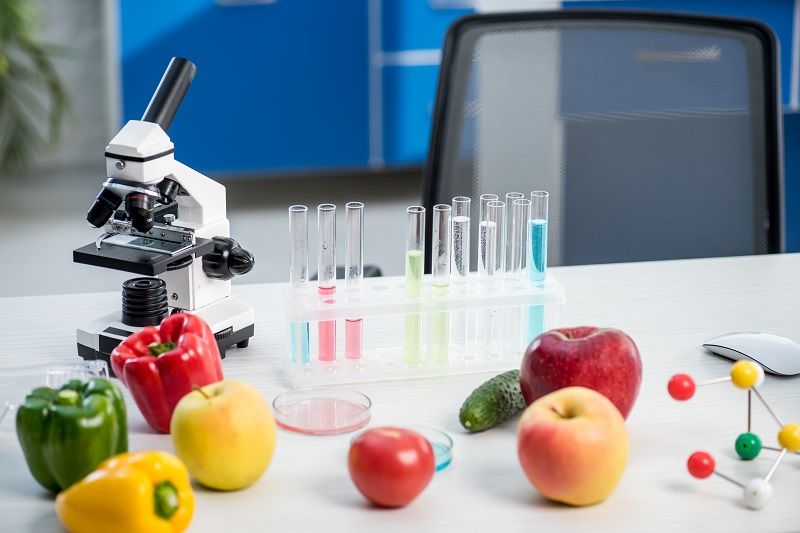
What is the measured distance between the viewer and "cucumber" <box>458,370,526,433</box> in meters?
1.24

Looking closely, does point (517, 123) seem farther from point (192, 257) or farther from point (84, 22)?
point (84, 22)

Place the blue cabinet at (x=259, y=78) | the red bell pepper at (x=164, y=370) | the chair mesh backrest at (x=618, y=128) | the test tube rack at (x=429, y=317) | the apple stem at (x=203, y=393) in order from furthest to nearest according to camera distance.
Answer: the blue cabinet at (x=259, y=78), the chair mesh backrest at (x=618, y=128), the test tube rack at (x=429, y=317), the red bell pepper at (x=164, y=370), the apple stem at (x=203, y=393)

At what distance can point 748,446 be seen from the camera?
45.8 inches

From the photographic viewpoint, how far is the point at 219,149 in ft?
13.7

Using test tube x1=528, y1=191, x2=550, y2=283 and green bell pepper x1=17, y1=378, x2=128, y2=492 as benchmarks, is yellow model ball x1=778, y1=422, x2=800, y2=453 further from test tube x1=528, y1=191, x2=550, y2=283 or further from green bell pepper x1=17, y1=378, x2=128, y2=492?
green bell pepper x1=17, y1=378, x2=128, y2=492

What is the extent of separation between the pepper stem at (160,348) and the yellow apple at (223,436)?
0.46ft

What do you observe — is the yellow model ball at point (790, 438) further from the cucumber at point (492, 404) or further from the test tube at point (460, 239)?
the test tube at point (460, 239)

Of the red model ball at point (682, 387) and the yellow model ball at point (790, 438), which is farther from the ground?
the red model ball at point (682, 387)

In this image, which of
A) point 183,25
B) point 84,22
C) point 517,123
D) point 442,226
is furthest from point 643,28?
point 84,22

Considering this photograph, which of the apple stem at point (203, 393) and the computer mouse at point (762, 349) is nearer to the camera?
the apple stem at point (203, 393)

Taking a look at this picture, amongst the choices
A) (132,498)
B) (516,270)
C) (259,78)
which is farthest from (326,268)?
(259,78)

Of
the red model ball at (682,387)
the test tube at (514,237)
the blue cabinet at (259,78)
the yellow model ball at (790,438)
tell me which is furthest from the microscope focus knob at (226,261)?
the blue cabinet at (259,78)

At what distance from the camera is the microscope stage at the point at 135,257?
4.44 ft

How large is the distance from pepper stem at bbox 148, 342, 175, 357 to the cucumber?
0.31 meters
